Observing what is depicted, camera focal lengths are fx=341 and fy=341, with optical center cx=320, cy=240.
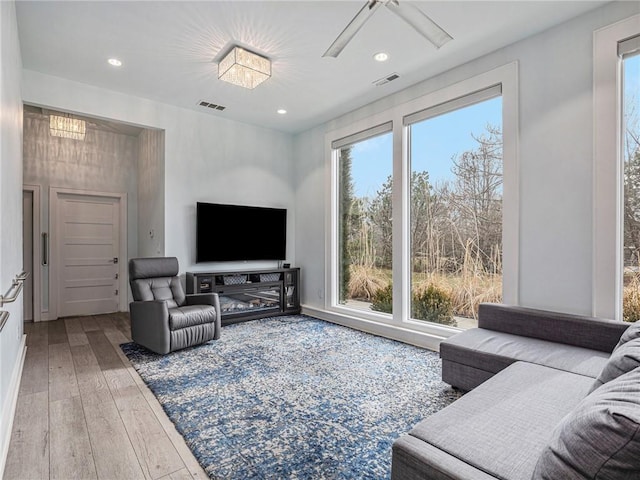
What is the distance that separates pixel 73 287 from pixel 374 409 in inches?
198

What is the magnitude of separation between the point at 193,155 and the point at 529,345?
14.5 ft

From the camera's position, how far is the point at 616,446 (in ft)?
2.39

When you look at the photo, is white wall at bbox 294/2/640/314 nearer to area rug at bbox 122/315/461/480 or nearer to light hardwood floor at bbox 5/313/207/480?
area rug at bbox 122/315/461/480

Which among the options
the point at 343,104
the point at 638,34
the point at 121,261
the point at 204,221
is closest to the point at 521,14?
the point at 638,34

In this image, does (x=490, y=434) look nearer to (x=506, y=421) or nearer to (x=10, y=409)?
(x=506, y=421)

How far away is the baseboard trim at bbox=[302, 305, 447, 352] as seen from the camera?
3.57 meters

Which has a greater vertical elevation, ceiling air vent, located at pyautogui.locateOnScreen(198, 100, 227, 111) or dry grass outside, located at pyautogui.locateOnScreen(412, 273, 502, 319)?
ceiling air vent, located at pyautogui.locateOnScreen(198, 100, 227, 111)

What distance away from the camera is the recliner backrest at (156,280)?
3707 millimetres

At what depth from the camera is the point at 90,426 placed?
2.06 m

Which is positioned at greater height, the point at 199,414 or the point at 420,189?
the point at 420,189

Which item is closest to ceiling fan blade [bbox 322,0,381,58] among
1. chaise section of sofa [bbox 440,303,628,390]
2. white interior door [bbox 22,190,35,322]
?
chaise section of sofa [bbox 440,303,628,390]

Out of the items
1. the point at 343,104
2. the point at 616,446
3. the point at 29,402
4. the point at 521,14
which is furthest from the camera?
the point at 343,104

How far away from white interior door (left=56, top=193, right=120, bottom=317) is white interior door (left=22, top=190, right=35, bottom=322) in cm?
31

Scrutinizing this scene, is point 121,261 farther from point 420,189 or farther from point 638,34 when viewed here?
point 638,34
